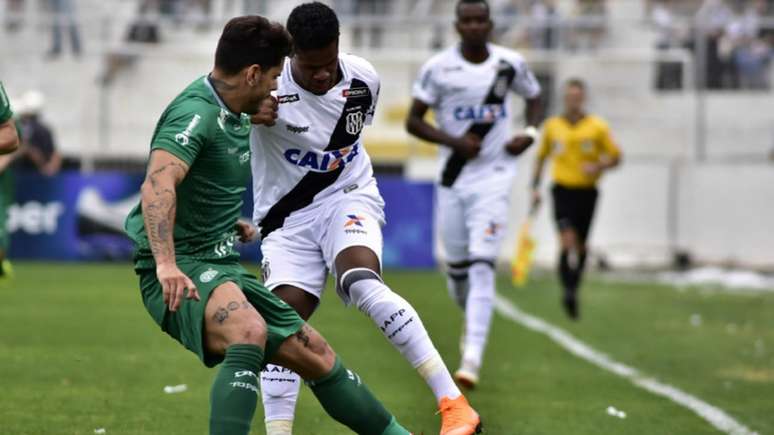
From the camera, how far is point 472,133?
10.8 meters

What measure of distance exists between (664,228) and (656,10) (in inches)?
214

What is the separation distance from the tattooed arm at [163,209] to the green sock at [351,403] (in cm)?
83

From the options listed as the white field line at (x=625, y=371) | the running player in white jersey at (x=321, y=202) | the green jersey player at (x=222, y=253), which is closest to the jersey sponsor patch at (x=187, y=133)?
the green jersey player at (x=222, y=253)

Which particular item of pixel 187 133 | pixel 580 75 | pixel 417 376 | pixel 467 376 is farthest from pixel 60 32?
pixel 187 133

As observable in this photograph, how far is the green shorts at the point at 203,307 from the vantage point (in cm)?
582

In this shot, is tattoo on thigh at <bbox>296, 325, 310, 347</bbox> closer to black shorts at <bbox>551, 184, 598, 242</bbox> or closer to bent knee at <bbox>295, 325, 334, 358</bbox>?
bent knee at <bbox>295, 325, 334, 358</bbox>

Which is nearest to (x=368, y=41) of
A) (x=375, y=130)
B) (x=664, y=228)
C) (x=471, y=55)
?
(x=375, y=130)

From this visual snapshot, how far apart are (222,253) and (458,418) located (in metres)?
1.43

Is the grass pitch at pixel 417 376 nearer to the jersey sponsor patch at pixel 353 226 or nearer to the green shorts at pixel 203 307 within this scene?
the jersey sponsor patch at pixel 353 226

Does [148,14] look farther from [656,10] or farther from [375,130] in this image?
[656,10]

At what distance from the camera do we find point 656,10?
27797 mm

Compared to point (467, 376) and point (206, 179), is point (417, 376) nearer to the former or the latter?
point (467, 376)

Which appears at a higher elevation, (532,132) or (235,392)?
(235,392)

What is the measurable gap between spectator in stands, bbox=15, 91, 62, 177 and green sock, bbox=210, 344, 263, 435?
17.3 m
